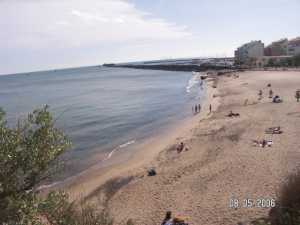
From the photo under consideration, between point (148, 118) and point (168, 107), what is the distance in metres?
9.37

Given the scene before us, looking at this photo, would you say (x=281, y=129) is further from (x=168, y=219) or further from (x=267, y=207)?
(x=168, y=219)

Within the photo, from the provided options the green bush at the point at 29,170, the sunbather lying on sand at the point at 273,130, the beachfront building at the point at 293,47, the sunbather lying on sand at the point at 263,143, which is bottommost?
the sunbather lying on sand at the point at 263,143

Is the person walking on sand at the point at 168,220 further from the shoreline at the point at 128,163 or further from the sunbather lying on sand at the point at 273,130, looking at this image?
the sunbather lying on sand at the point at 273,130

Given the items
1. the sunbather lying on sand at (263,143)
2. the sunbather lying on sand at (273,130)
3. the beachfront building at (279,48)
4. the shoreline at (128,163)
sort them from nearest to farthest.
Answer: the shoreline at (128,163), the sunbather lying on sand at (263,143), the sunbather lying on sand at (273,130), the beachfront building at (279,48)

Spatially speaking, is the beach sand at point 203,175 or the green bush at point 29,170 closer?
the green bush at point 29,170

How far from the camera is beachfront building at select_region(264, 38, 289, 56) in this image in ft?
452

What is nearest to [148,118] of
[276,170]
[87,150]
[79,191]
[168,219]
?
[87,150]

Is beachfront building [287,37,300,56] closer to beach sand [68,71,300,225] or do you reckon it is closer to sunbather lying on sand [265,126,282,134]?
beach sand [68,71,300,225]

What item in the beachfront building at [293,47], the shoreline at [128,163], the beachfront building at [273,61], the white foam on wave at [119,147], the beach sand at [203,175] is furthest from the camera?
the beachfront building at [293,47]

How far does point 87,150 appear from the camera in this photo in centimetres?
3162

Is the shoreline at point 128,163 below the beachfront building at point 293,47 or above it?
below

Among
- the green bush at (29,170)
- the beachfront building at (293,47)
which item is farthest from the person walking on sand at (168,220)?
the beachfront building at (293,47)

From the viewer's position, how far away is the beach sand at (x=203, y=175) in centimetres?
Result: 1655

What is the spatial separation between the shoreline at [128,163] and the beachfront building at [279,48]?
11265cm
